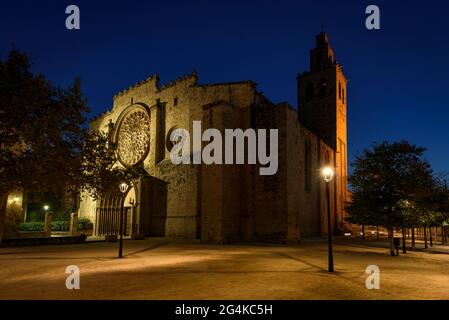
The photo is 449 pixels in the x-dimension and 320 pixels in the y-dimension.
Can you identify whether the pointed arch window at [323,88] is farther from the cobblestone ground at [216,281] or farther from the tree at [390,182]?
the cobblestone ground at [216,281]

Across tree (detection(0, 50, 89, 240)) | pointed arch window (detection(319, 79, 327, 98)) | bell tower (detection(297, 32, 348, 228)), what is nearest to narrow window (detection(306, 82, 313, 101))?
bell tower (detection(297, 32, 348, 228))

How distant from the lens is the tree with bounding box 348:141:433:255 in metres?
14.5

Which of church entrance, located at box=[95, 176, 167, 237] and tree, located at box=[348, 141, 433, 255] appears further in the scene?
church entrance, located at box=[95, 176, 167, 237]

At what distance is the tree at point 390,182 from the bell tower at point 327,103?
64.8 feet

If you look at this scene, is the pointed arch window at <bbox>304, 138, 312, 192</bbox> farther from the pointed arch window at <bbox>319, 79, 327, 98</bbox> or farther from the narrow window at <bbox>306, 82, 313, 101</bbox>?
the narrow window at <bbox>306, 82, 313, 101</bbox>

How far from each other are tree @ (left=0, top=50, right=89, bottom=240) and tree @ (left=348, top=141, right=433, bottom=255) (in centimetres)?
1273

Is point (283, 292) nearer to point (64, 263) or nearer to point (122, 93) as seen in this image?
point (64, 263)

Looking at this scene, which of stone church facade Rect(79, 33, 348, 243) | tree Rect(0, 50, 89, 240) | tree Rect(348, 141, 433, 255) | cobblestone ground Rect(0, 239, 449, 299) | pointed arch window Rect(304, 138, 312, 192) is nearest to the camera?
cobblestone ground Rect(0, 239, 449, 299)

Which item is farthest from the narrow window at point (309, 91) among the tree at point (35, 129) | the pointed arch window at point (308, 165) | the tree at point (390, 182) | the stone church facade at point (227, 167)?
the tree at point (35, 129)

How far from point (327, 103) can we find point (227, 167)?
20.7m

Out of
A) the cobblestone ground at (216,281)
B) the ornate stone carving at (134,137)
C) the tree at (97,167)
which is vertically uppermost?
the ornate stone carving at (134,137)

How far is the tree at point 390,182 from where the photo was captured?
47.7ft

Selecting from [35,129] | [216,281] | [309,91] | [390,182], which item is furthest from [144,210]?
[309,91]
